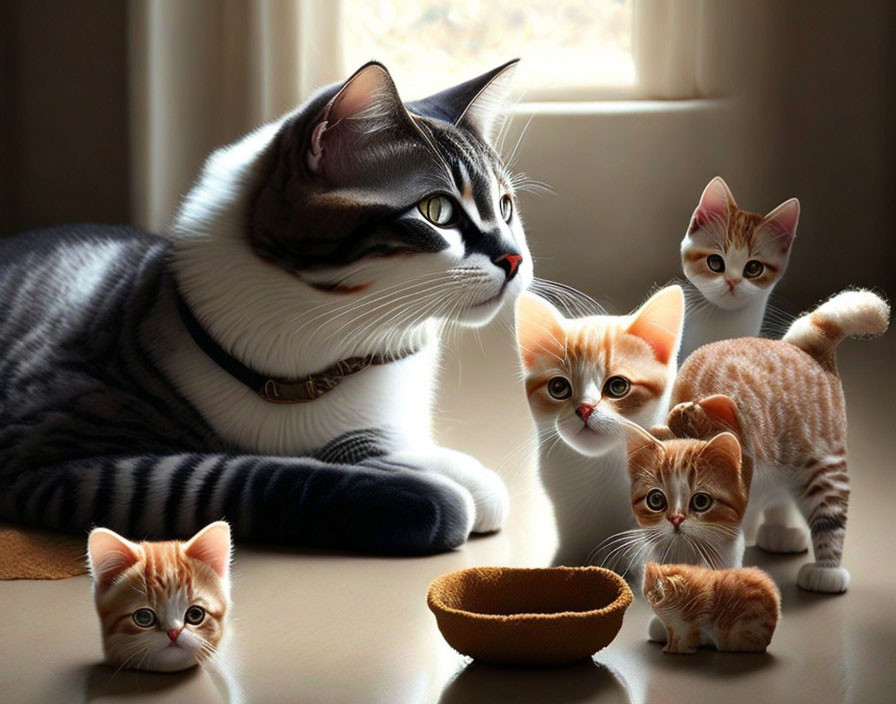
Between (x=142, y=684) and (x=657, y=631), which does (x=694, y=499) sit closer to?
(x=657, y=631)

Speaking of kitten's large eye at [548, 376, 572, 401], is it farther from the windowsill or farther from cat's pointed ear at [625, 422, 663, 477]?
the windowsill

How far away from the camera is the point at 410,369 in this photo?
4.25ft

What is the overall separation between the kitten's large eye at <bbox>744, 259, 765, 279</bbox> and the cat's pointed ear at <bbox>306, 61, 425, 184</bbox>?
1.08 feet

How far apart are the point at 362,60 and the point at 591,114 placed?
0.50 meters

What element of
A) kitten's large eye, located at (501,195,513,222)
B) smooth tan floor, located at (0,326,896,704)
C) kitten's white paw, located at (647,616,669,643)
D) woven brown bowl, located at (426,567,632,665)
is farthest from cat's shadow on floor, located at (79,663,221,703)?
kitten's large eye, located at (501,195,513,222)

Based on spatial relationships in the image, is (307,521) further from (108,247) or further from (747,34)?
(747,34)

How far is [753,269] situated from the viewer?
43.0 inches

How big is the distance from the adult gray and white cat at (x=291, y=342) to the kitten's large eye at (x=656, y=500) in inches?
9.6

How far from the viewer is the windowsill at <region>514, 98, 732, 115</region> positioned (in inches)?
95.3

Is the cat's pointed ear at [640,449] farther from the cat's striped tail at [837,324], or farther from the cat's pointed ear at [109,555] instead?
the cat's pointed ear at [109,555]

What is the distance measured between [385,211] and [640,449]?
34cm

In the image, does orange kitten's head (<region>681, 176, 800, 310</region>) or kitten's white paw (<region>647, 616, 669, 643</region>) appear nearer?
kitten's white paw (<region>647, 616, 669, 643</region>)

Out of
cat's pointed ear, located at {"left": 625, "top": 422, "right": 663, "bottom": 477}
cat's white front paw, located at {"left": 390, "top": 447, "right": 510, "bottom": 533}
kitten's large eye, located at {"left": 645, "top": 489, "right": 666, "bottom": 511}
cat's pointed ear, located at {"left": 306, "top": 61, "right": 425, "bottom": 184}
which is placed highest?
cat's pointed ear, located at {"left": 306, "top": 61, "right": 425, "bottom": 184}

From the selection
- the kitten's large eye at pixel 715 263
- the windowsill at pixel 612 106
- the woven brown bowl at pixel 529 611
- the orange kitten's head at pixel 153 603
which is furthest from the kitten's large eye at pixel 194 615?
the windowsill at pixel 612 106
